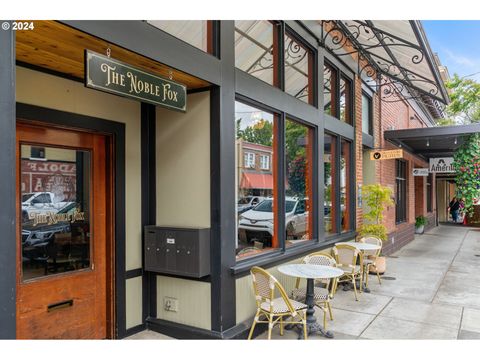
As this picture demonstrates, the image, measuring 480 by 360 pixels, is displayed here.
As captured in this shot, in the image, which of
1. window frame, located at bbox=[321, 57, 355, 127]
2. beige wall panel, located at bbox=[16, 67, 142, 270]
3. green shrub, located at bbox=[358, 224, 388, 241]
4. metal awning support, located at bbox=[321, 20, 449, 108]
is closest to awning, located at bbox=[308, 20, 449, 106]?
metal awning support, located at bbox=[321, 20, 449, 108]

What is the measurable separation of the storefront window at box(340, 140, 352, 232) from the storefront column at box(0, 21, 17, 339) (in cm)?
641

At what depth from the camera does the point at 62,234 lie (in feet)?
12.1

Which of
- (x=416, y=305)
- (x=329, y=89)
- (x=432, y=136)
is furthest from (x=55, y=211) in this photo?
(x=432, y=136)

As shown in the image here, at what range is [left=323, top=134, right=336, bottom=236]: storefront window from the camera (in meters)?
6.78

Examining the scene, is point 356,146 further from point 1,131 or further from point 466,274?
point 1,131

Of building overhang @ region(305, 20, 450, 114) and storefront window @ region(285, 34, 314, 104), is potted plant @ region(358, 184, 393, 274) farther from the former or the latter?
storefront window @ region(285, 34, 314, 104)

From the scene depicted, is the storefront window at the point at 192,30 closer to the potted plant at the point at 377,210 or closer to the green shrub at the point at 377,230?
the potted plant at the point at 377,210

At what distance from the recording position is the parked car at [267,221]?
4.66 metres

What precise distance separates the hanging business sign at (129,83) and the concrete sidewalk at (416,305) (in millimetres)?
2757

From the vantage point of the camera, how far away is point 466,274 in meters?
7.69

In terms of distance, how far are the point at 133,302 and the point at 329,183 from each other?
4.08 meters

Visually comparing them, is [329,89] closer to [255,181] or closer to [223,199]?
[255,181]

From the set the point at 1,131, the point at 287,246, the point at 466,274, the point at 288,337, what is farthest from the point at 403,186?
the point at 1,131

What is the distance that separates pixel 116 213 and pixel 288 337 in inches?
89.4
